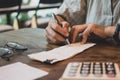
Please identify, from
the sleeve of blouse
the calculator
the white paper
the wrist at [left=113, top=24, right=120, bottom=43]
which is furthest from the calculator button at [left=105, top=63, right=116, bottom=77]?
the sleeve of blouse

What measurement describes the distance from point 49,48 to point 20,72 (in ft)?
1.03

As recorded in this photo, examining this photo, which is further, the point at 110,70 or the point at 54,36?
the point at 54,36

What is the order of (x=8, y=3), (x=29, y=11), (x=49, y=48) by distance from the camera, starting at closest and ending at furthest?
(x=49, y=48) → (x=8, y=3) → (x=29, y=11)

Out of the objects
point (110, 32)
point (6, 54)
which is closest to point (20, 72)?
point (6, 54)

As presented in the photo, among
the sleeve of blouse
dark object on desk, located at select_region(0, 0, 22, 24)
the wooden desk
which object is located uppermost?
the sleeve of blouse

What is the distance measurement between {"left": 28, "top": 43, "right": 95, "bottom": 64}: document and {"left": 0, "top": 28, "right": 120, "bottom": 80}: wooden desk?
0.8 inches

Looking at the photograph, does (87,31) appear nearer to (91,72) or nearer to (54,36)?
(54,36)

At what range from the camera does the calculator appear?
0.67 m

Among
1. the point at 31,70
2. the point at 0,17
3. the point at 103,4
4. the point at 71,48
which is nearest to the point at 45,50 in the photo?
the point at 71,48

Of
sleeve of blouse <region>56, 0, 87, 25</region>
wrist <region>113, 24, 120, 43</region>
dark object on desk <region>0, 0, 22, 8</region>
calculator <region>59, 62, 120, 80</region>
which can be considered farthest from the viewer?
dark object on desk <region>0, 0, 22, 8</region>

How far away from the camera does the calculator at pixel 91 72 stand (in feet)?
2.19

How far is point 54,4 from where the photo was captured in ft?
12.8

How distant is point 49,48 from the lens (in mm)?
1067

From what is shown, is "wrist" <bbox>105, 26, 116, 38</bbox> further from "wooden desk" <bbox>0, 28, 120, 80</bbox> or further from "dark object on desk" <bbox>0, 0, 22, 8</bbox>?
"dark object on desk" <bbox>0, 0, 22, 8</bbox>
